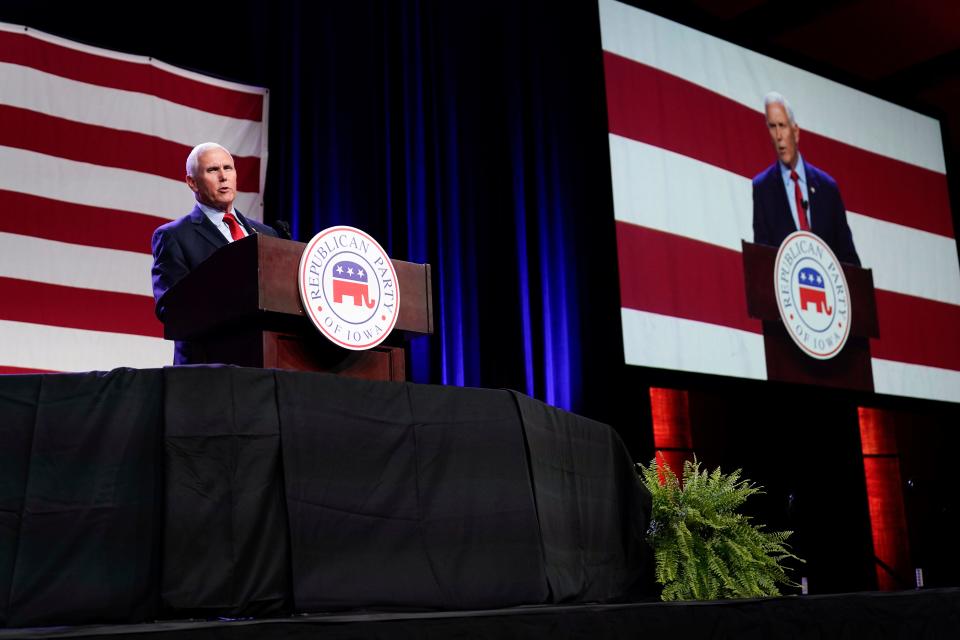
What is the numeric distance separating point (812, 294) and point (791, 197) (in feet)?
1.55

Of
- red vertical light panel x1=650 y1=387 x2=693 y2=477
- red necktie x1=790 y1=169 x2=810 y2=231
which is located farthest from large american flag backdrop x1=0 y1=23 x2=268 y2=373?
red vertical light panel x1=650 y1=387 x2=693 y2=477

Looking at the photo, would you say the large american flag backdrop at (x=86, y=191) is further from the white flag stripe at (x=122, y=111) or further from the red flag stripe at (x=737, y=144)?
the red flag stripe at (x=737, y=144)

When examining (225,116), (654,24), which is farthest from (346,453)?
(654,24)

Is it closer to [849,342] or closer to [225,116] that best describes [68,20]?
[225,116]

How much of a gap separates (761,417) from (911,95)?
239 centimetres

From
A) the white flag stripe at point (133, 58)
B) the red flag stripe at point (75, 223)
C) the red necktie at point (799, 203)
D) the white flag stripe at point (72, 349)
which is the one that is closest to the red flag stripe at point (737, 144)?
the red necktie at point (799, 203)

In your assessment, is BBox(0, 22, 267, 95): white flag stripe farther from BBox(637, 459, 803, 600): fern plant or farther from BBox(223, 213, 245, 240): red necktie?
BBox(637, 459, 803, 600): fern plant

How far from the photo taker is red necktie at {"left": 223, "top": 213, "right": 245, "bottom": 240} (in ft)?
7.71

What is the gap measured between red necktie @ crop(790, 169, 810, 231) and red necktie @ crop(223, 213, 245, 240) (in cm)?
327

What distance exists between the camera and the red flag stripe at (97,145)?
3.53 m

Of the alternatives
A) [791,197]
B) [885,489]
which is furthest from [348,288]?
[885,489]

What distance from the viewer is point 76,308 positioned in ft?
11.6

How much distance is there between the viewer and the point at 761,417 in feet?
18.1

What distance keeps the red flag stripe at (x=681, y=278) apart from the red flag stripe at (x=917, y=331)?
0.94 meters
